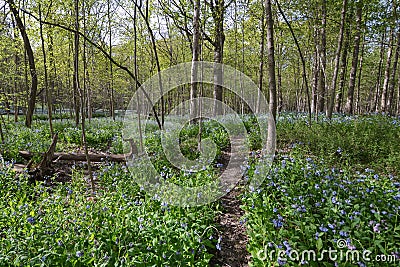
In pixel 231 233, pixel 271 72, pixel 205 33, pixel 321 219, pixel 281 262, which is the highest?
pixel 205 33

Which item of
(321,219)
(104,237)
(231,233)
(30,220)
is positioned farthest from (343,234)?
(30,220)

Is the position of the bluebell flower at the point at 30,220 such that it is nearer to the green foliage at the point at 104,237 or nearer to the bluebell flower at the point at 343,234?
the green foliage at the point at 104,237

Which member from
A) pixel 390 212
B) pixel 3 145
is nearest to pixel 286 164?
pixel 390 212

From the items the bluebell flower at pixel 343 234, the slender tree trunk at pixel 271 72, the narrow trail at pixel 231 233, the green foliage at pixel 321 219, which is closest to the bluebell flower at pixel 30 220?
the narrow trail at pixel 231 233

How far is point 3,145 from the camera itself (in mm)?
6703

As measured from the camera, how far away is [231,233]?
3.39 metres

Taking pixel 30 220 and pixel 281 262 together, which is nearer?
pixel 281 262

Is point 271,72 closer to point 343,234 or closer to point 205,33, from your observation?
point 343,234

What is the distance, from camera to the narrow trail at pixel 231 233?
9.57 feet

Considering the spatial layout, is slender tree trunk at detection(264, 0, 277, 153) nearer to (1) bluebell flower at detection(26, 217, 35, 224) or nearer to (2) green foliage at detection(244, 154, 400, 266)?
(2) green foliage at detection(244, 154, 400, 266)

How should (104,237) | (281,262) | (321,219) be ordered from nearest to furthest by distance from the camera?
1. (281,262)
2. (104,237)
3. (321,219)

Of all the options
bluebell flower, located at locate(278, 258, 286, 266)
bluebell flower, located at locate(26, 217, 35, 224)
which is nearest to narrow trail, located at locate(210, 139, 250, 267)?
bluebell flower, located at locate(278, 258, 286, 266)

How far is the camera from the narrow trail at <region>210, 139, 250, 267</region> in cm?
292

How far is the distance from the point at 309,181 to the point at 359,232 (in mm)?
1190
